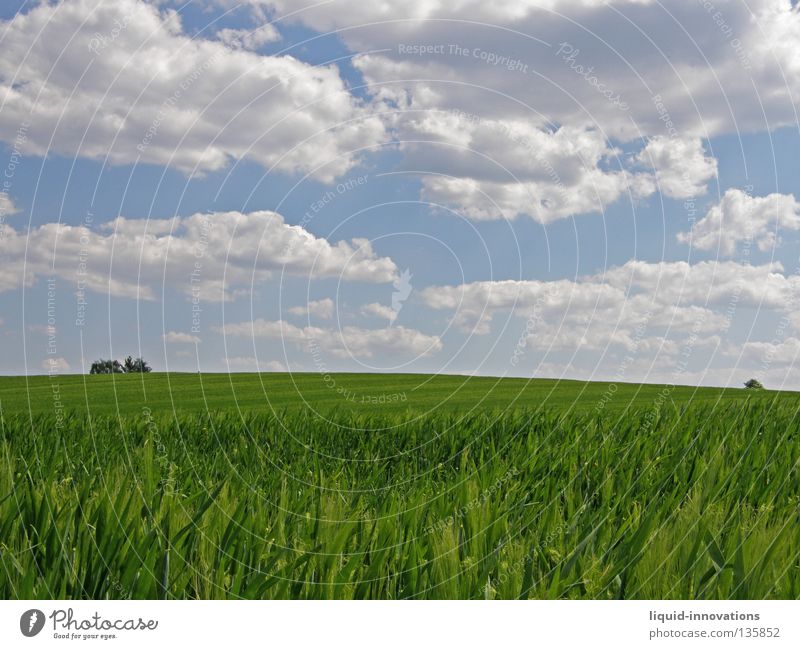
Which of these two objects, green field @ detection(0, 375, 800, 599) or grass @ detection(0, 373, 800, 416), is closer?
green field @ detection(0, 375, 800, 599)

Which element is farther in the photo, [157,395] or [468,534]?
[157,395]

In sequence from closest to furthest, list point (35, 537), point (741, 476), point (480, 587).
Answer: point (480, 587)
point (35, 537)
point (741, 476)

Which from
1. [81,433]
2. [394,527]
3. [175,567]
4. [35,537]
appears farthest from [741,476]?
[81,433]

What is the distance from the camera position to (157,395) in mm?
17984

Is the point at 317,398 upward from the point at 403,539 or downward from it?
upward

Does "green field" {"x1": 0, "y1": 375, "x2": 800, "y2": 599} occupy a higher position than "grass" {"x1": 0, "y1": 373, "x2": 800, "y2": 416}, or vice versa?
"grass" {"x1": 0, "y1": 373, "x2": 800, "y2": 416}

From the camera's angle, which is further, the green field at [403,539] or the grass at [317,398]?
the grass at [317,398]

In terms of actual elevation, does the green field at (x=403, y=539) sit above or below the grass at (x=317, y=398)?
below

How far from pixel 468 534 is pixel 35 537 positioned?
6.95ft

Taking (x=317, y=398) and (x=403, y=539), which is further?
(x=317, y=398)
